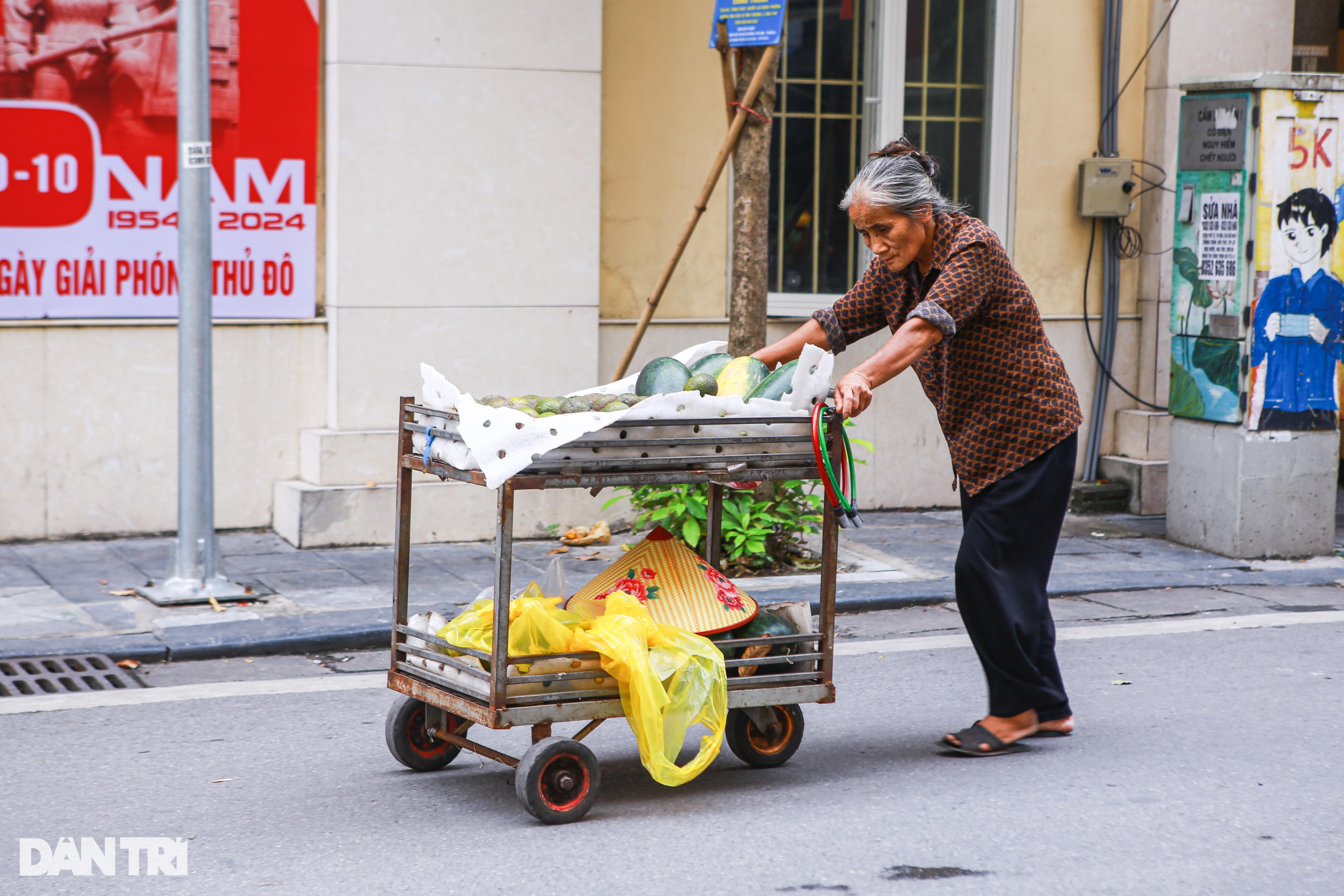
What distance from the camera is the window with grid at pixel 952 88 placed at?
9023mm

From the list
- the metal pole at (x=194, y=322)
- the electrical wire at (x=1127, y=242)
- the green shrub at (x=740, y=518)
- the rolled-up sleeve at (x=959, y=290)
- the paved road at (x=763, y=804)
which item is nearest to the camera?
the paved road at (x=763, y=804)

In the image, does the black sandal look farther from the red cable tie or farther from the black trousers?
the red cable tie

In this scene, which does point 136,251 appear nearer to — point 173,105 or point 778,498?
point 173,105

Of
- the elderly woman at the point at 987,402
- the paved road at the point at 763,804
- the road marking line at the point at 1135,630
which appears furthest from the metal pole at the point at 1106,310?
the elderly woman at the point at 987,402

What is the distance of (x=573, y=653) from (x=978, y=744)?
1.37m

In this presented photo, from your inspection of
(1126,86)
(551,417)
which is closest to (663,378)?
(551,417)

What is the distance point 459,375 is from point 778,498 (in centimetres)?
184

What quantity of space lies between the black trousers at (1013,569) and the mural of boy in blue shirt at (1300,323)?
3.63m

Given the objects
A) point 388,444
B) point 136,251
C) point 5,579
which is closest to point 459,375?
point 388,444

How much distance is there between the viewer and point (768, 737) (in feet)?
14.8

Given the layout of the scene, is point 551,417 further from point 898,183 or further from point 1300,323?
point 1300,323

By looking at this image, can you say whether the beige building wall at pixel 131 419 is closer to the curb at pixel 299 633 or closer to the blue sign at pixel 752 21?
the curb at pixel 299 633

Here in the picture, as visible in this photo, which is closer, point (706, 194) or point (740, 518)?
point (740, 518)

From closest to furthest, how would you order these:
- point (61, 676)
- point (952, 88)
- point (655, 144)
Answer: point (61, 676) < point (655, 144) < point (952, 88)
